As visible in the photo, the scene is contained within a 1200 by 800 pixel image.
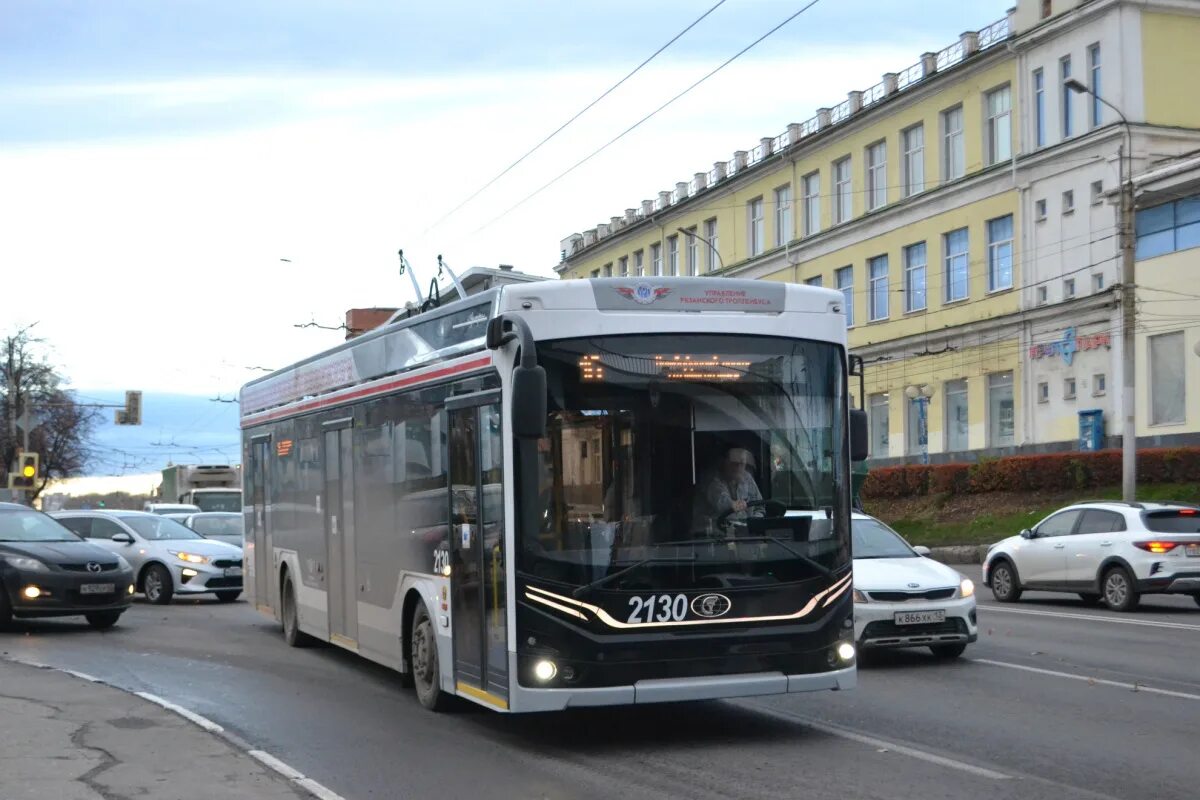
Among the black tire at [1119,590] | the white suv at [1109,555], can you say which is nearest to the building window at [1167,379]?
the white suv at [1109,555]

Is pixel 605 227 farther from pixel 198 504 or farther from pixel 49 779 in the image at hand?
pixel 49 779

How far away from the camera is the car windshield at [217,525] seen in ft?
98.9

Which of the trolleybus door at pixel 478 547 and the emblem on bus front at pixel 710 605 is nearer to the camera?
the emblem on bus front at pixel 710 605

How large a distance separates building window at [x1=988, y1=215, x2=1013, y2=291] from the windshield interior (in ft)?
130

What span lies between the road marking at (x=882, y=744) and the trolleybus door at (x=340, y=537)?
4022 mm

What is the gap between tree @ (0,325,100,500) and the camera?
6812 cm

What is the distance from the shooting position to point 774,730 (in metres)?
10.7

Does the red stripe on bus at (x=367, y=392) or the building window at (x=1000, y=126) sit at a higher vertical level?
the building window at (x=1000, y=126)

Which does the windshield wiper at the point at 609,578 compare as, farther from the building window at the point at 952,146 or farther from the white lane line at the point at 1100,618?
the building window at the point at 952,146

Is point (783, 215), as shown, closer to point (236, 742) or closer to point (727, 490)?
point (727, 490)

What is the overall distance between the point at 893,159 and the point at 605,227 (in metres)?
26.2

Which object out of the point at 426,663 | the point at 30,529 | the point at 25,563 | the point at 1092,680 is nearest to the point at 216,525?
the point at 30,529

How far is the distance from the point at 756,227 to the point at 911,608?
5057cm

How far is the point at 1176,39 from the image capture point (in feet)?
143
